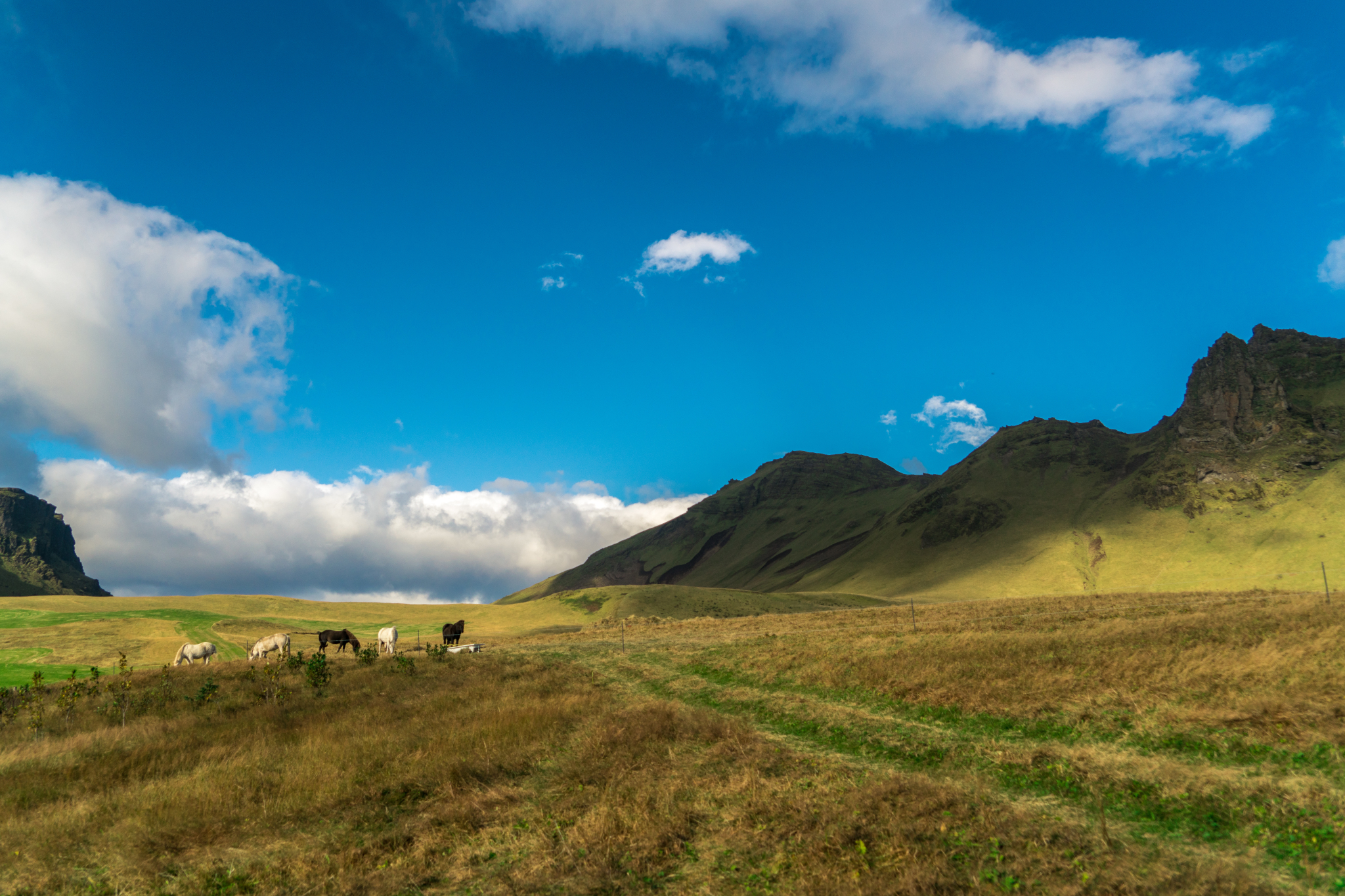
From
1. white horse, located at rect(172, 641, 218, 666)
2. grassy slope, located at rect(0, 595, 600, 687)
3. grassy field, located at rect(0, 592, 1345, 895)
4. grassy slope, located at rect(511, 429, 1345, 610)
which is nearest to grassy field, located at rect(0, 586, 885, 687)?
grassy slope, located at rect(0, 595, 600, 687)

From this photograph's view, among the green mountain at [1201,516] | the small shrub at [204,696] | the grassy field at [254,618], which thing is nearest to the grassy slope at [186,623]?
the grassy field at [254,618]

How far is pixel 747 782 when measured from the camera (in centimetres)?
1181

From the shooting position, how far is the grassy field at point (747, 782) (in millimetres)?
8422

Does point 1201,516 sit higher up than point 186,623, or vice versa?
point 1201,516

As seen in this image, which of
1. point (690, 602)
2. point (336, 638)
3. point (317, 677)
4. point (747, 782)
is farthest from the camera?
point (690, 602)

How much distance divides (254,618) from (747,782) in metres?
84.3

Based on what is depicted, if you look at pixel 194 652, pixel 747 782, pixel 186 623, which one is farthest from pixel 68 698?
pixel 186 623

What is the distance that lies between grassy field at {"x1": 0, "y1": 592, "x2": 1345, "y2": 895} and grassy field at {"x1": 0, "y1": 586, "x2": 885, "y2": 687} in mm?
24754

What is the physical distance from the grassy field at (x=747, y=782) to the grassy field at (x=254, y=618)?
24754mm

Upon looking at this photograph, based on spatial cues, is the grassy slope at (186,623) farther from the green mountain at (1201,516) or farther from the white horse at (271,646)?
the green mountain at (1201,516)

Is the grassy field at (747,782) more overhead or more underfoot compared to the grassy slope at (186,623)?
more overhead

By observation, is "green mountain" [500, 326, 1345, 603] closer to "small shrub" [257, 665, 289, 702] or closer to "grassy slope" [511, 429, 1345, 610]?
"grassy slope" [511, 429, 1345, 610]

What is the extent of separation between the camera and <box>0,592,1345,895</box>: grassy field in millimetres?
8422

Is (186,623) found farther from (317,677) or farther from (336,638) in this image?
(317,677)
